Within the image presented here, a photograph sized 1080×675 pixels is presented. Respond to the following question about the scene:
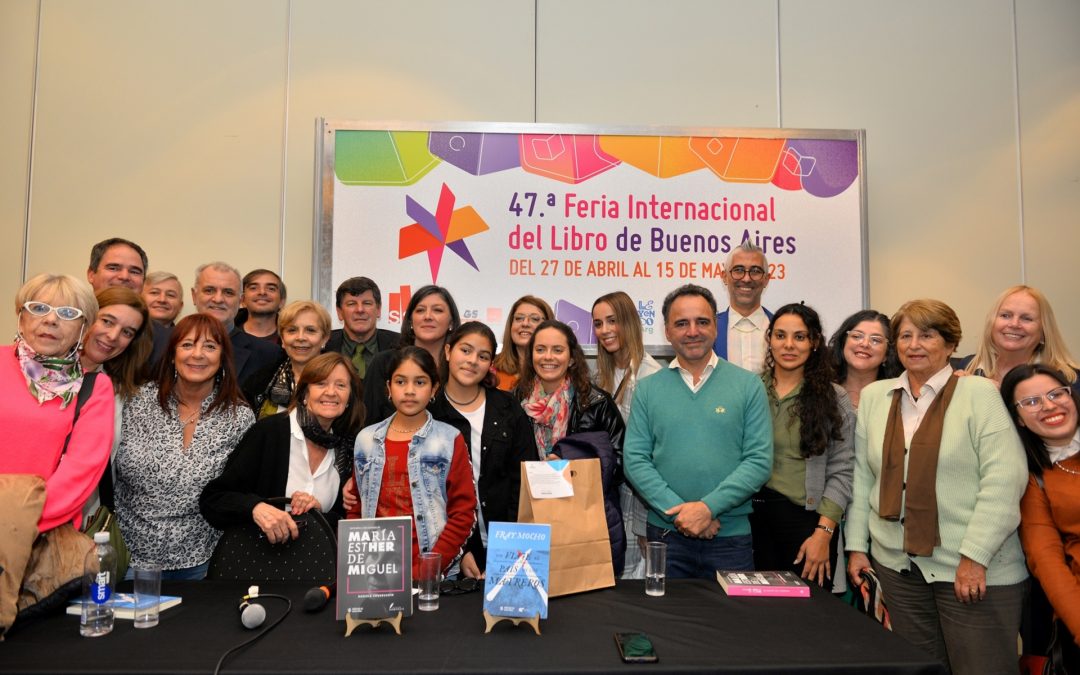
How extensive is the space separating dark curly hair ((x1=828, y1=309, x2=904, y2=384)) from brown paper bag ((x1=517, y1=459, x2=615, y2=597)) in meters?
1.54

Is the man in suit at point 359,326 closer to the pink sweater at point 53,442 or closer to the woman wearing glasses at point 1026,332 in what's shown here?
the pink sweater at point 53,442

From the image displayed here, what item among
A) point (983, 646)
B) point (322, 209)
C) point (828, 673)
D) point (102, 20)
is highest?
point (102, 20)

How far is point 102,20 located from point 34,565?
3.72 meters

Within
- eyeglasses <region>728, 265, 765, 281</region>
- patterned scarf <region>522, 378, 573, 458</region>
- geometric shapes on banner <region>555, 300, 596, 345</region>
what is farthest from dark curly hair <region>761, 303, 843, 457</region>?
geometric shapes on banner <region>555, 300, 596, 345</region>

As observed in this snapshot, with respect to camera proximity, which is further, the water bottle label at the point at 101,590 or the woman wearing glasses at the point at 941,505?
the woman wearing glasses at the point at 941,505

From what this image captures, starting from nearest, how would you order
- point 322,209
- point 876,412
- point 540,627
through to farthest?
point 540,627, point 876,412, point 322,209

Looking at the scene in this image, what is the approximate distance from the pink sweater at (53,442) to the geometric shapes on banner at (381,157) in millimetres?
2105

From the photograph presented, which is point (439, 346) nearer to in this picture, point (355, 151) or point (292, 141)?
point (355, 151)

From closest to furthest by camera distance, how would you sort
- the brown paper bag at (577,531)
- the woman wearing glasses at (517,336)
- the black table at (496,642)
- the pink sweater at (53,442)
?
the black table at (496,642)
the brown paper bag at (577,531)
the pink sweater at (53,442)
the woman wearing glasses at (517,336)

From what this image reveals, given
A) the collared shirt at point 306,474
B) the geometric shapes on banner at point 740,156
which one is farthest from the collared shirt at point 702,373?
the geometric shapes on banner at point 740,156

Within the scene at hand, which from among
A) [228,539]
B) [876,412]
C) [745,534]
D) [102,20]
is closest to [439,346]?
[228,539]

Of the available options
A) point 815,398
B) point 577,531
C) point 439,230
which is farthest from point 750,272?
point 577,531

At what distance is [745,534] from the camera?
2566 mm

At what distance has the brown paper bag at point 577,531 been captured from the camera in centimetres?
186
